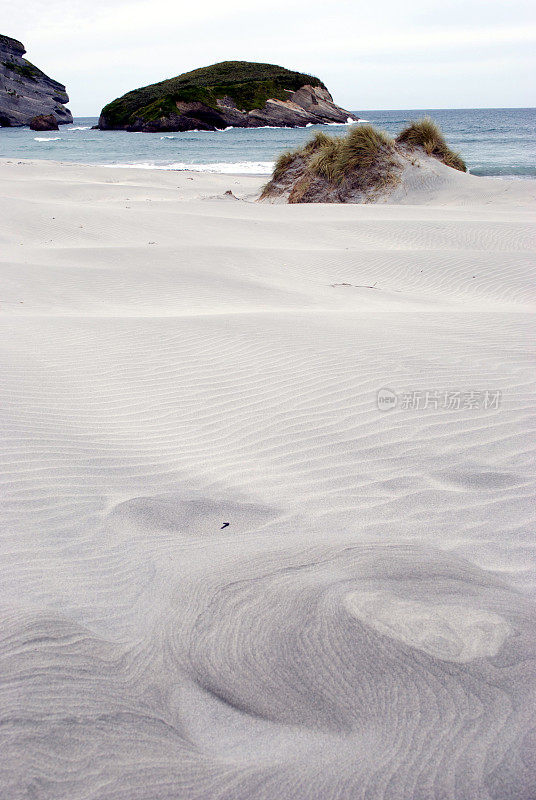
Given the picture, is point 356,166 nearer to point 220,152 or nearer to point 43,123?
point 220,152

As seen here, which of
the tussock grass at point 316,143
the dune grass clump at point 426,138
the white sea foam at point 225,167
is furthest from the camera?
the white sea foam at point 225,167

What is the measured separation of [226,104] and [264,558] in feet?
206

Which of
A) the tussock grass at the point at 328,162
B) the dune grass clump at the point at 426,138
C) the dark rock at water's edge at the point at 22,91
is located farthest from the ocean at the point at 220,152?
the dark rock at water's edge at the point at 22,91

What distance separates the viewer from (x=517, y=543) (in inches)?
111

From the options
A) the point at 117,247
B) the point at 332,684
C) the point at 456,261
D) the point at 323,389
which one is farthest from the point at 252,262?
the point at 332,684

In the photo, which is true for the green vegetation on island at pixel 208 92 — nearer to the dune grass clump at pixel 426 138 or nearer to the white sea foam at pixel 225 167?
the white sea foam at pixel 225 167

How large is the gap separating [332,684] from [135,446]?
7.01ft

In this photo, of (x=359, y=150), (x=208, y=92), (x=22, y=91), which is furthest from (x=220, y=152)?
(x=22, y=91)

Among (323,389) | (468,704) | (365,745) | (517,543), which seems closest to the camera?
(365,745)

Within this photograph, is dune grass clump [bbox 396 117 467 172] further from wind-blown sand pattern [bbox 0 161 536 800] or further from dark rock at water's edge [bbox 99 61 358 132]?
dark rock at water's edge [bbox 99 61 358 132]

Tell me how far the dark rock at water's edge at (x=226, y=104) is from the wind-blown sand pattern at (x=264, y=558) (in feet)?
179

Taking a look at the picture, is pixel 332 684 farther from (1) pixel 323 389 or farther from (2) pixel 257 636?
(1) pixel 323 389

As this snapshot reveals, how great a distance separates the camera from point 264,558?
2.67m

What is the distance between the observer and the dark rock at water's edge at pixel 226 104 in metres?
55.3
